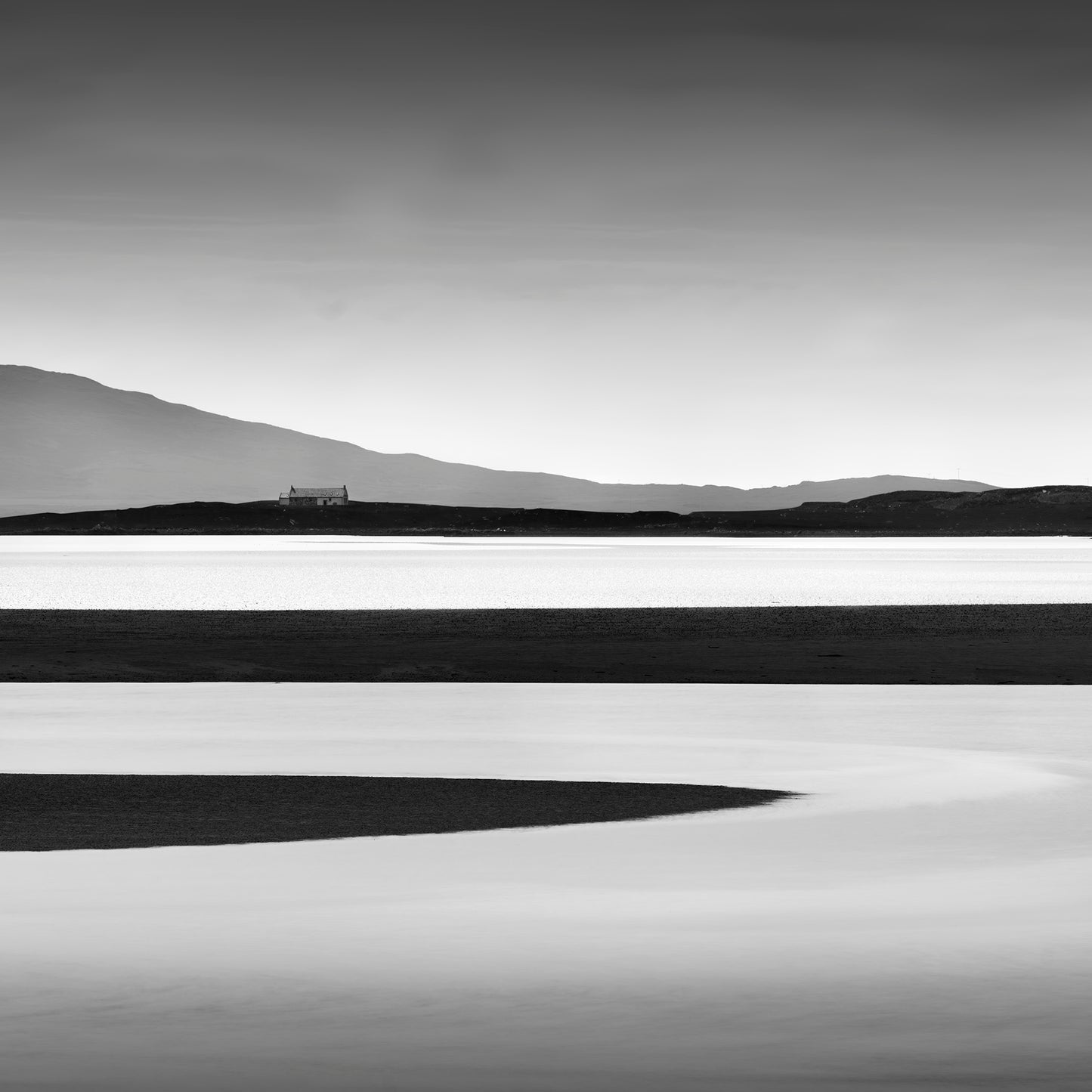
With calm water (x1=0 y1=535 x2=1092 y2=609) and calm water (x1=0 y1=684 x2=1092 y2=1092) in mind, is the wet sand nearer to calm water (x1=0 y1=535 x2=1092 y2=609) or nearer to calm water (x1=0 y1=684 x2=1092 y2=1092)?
calm water (x1=0 y1=535 x2=1092 y2=609)

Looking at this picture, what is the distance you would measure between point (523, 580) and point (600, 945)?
156 feet

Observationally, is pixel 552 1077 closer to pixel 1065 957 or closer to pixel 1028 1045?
pixel 1028 1045

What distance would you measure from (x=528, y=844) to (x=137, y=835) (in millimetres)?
2310

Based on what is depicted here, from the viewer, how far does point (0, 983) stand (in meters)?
7.77

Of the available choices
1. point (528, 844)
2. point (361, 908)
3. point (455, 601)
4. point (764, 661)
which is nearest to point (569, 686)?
point (764, 661)

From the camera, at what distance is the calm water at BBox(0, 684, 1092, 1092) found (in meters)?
6.62

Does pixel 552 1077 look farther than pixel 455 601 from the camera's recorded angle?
No

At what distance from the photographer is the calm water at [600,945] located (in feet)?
21.7

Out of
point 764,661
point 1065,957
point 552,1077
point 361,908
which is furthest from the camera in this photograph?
point 764,661

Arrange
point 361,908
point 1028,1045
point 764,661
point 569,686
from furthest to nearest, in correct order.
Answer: point 764,661
point 569,686
point 361,908
point 1028,1045

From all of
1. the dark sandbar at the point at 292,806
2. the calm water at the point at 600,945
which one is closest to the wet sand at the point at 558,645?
the calm water at the point at 600,945

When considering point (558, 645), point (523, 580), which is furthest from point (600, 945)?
point (523, 580)

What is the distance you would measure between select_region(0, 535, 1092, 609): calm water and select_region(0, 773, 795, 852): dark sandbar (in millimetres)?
26337

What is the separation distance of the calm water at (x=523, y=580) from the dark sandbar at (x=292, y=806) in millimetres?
26337
